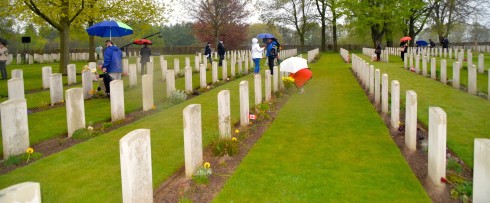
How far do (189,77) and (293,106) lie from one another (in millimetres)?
4311

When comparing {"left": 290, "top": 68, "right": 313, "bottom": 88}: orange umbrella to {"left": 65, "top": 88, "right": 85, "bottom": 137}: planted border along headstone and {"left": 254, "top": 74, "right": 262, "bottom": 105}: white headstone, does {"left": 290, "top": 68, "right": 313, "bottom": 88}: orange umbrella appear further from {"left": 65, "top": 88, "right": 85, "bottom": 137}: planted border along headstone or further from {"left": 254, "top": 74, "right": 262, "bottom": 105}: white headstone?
{"left": 65, "top": 88, "right": 85, "bottom": 137}: planted border along headstone

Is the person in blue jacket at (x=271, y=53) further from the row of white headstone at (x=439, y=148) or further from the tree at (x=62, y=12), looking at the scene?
the row of white headstone at (x=439, y=148)

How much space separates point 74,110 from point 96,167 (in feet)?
9.51

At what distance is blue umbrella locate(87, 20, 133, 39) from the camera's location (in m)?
17.1

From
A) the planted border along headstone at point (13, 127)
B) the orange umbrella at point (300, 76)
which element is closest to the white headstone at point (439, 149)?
the planted border along headstone at point (13, 127)

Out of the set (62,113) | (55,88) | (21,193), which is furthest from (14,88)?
(21,193)

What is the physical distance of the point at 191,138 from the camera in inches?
261

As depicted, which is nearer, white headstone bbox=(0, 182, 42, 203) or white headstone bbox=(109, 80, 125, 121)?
white headstone bbox=(0, 182, 42, 203)

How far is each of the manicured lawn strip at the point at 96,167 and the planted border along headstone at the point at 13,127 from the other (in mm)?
667

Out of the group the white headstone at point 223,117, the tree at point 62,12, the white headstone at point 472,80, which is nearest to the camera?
the white headstone at point 223,117

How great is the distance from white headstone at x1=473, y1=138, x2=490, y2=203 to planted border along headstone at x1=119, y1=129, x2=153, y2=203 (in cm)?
338

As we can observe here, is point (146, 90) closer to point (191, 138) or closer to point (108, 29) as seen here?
point (108, 29)

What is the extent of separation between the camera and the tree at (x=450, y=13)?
166 ft

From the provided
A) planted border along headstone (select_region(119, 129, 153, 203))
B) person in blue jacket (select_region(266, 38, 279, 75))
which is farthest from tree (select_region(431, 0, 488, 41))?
planted border along headstone (select_region(119, 129, 153, 203))
